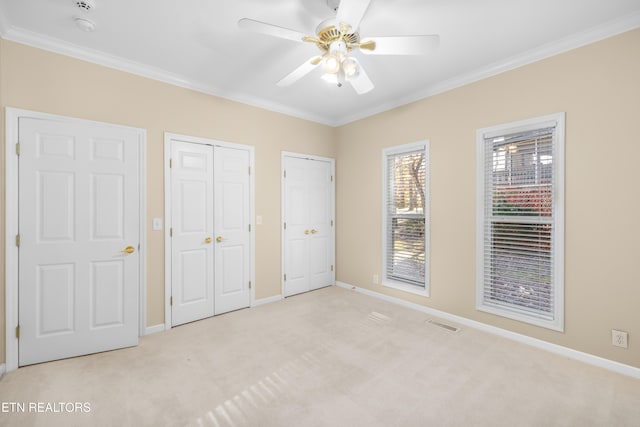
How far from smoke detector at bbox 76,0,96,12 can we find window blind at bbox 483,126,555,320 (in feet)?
12.0

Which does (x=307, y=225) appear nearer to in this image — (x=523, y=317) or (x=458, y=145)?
(x=458, y=145)

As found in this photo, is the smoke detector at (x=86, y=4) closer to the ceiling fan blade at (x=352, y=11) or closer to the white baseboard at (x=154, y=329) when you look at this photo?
the ceiling fan blade at (x=352, y=11)

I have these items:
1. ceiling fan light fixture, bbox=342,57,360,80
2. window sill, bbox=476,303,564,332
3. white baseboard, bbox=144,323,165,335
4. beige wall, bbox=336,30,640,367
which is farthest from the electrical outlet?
white baseboard, bbox=144,323,165,335

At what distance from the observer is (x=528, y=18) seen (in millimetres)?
2189

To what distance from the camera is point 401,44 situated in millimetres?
1896

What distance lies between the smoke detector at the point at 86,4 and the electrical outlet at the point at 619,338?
185 inches

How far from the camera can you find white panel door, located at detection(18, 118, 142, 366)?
2.38 m

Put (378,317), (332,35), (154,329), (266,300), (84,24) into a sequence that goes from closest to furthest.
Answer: (332,35), (84,24), (154,329), (378,317), (266,300)

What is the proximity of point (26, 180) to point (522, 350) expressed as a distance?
15.0 feet

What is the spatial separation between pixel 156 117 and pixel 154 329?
7.44ft

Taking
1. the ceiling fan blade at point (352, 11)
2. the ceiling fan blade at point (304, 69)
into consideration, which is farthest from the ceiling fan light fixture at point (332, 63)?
the ceiling fan blade at point (352, 11)

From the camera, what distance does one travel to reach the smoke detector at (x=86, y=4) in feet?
6.56

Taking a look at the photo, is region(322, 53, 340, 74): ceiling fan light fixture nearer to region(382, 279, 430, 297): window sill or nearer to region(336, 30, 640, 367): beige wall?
region(336, 30, 640, 367): beige wall

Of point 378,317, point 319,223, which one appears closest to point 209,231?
point 319,223
